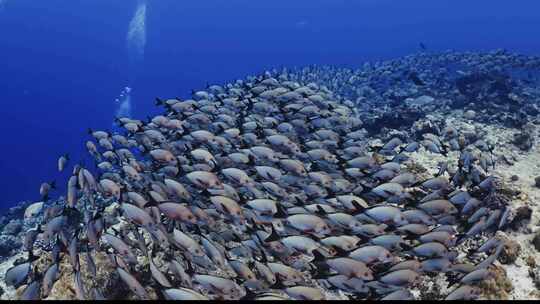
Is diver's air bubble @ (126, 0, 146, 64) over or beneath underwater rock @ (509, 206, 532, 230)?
over

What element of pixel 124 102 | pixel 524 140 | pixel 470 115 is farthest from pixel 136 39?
pixel 524 140

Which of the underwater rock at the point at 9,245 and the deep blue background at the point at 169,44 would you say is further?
the deep blue background at the point at 169,44

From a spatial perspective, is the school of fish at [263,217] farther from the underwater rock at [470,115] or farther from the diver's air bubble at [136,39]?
the diver's air bubble at [136,39]

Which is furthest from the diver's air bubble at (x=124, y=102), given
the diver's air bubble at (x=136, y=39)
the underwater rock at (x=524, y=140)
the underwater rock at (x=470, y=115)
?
the underwater rock at (x=524, y=140)

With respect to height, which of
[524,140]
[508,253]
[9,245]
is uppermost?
[524,140]

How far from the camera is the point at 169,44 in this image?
448 feet

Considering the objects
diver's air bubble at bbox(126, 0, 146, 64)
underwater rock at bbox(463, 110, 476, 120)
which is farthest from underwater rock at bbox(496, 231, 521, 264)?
diver's air bubble at bbox(126, 0, 146, 64)

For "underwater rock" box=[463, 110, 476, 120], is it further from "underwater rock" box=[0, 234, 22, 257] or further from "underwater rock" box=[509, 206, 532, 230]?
"underwater rock" box=[0, 234, 22, 257]

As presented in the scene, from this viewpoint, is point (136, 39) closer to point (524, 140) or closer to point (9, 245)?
point (9, 245)

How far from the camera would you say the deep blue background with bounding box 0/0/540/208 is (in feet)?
231

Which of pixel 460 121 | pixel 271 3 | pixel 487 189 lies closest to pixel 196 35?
pixel 271 3


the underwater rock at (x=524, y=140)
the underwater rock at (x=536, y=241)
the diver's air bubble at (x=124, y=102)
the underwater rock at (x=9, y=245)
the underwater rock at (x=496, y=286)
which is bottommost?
the underwater rock at (x=9, y=245)

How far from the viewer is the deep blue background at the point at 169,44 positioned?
70.4m

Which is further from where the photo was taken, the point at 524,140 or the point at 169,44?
the point at 169,44
